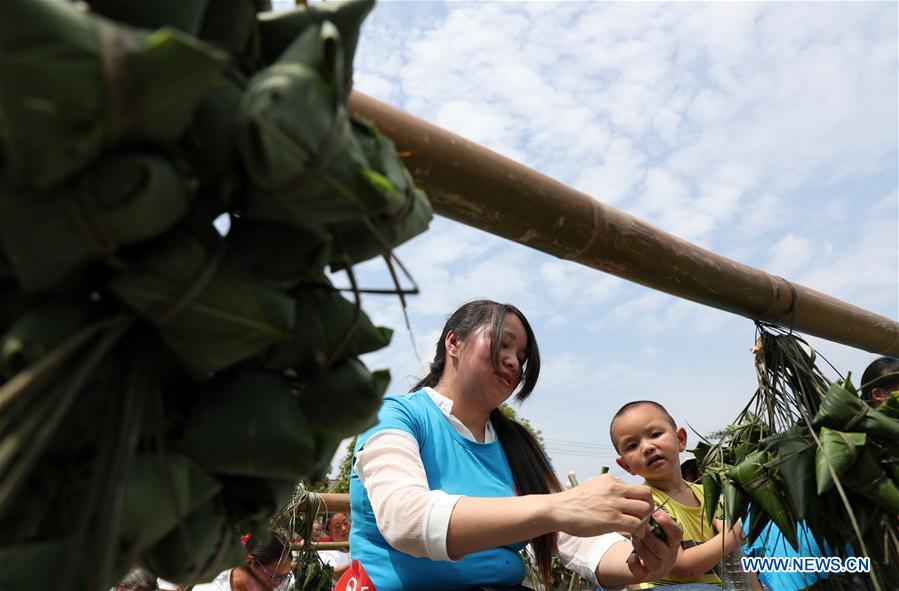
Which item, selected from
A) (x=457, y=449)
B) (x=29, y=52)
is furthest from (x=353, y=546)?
(x=29, y=52)

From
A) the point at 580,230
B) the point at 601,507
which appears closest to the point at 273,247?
the point at 580,230

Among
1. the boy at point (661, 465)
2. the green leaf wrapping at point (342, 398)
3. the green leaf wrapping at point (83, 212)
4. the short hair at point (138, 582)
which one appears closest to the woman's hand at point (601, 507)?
the green leaf wrapping at point (342, 398)

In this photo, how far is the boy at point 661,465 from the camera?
249 centimetres

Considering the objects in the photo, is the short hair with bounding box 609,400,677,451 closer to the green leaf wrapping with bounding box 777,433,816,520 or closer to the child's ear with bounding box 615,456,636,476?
the child's ear with bounding box 615,456,636,476

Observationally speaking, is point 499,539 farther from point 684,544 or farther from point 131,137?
point 684,544

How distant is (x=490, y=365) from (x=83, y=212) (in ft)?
4.71

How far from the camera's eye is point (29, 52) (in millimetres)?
353

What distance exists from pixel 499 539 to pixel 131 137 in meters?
1.00

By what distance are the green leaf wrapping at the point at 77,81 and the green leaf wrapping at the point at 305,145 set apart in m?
0.04

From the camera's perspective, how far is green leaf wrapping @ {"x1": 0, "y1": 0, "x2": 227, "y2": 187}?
0.35 metres

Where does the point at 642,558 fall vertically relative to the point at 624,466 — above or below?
below

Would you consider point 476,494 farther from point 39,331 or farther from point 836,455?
point 39,331

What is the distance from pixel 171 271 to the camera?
44cm

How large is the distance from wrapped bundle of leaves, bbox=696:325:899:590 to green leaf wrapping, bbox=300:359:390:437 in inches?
39.9
